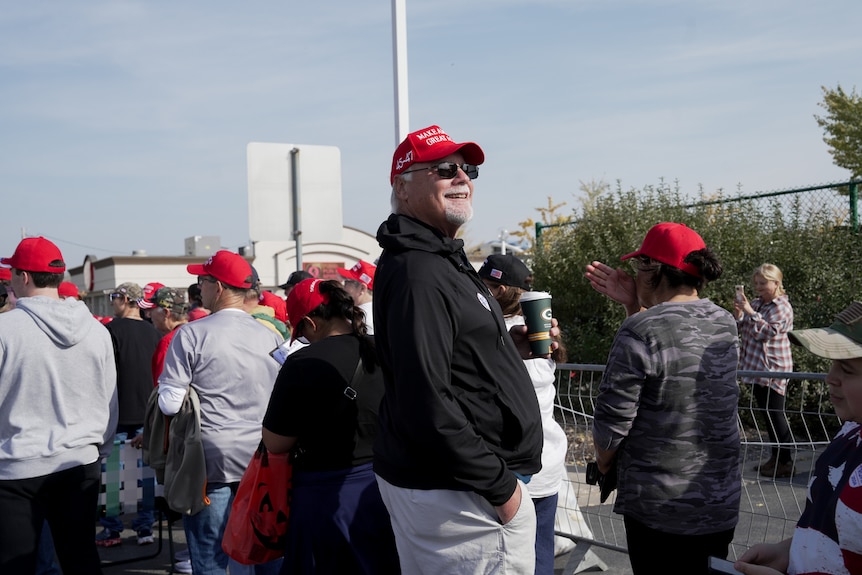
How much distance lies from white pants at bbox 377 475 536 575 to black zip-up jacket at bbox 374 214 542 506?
53 millimetres

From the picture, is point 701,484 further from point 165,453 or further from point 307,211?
point 307,211

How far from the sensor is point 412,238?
273 cm

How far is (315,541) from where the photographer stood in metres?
3.42

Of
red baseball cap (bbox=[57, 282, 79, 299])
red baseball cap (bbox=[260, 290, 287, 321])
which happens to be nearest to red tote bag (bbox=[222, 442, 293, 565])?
red baseball cap (bbox=[260, 290, 287, 321])

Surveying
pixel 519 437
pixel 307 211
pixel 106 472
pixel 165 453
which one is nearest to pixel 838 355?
pixel 519 437

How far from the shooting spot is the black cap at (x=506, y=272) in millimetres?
4211

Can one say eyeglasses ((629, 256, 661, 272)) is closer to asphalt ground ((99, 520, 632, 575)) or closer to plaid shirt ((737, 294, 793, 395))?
asphalt ground ((99, 520, 632, 575))

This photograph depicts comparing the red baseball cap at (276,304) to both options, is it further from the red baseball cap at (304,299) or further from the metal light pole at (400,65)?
the red baseball cap at (304,299)

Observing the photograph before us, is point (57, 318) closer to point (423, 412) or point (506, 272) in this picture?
point (506, 272)

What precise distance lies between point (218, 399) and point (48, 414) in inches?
33.0

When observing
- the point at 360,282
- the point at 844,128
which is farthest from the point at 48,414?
the point at 844,128

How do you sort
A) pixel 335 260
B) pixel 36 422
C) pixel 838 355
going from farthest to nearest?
pixel 335 260 < pixel 36 422 < pixel 838 355

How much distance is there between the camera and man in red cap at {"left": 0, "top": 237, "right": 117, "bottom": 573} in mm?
4078

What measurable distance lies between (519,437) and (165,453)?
104 inches
